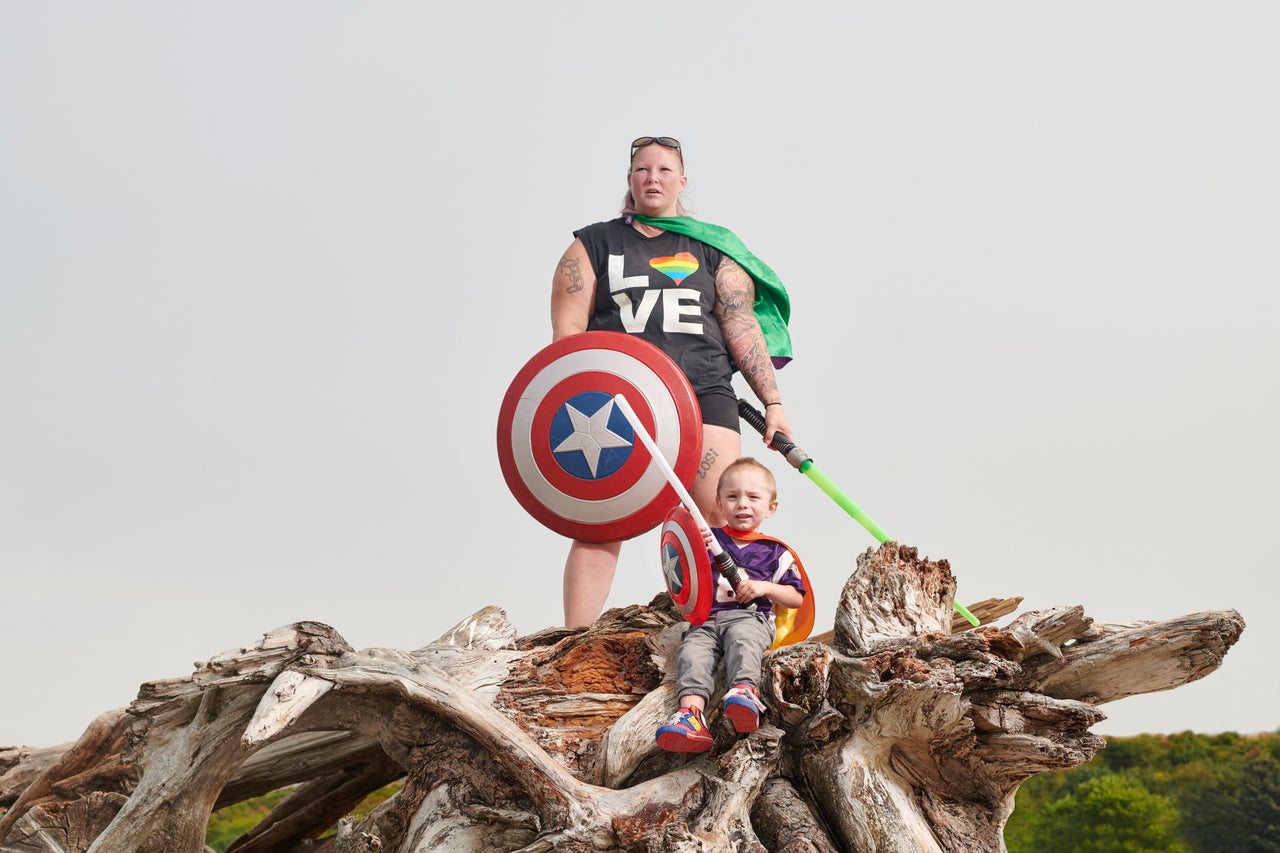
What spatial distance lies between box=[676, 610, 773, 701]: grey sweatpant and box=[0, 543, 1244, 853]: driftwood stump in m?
0.11

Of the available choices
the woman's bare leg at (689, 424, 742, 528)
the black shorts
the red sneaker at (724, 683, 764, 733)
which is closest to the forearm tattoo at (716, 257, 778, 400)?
the black shorts

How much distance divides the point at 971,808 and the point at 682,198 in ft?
10.4

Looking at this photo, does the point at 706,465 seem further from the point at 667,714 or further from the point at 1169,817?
the point at 1169,817

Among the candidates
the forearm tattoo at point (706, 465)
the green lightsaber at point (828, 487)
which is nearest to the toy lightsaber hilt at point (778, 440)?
the green lightsaber at point (828, 487)

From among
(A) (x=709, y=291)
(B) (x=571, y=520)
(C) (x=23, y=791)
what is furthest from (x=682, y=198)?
(C) (x=23, y=791)

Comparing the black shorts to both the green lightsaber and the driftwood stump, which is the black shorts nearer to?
the green lightsaber

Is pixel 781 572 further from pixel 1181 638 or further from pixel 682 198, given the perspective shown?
pixel 682 198

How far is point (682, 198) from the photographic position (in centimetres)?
627

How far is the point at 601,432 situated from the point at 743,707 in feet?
4.68

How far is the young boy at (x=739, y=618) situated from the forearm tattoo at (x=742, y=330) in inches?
44.1

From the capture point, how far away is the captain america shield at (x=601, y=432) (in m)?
5.27

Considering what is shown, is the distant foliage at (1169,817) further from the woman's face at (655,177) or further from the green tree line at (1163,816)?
the woman's face at (655,177)

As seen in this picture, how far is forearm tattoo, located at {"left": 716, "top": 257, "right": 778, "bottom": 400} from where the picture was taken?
5.92 meters

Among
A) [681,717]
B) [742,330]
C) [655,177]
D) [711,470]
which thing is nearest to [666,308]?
[742,330]
